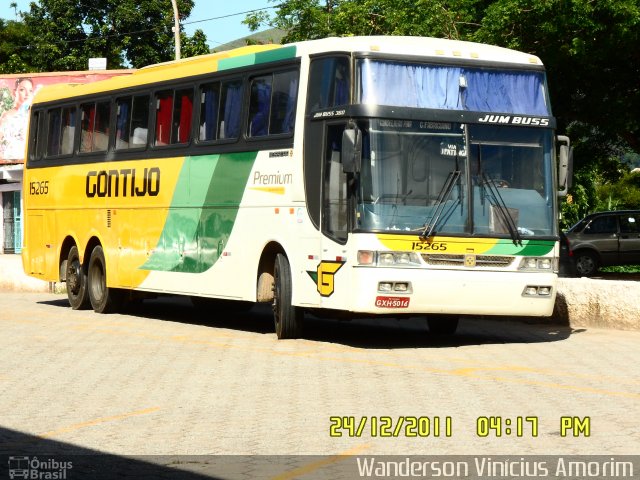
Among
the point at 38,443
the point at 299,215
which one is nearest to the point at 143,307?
the point at 299,215

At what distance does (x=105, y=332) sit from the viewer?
63.9 ft

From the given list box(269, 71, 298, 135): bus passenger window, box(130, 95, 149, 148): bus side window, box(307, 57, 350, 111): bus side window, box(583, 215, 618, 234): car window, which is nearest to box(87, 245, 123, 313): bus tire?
box(130, 95, 149, 148): bus side window

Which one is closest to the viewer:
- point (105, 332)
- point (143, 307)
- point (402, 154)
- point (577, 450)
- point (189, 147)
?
point (577, 450)

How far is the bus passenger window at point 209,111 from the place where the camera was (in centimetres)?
2009

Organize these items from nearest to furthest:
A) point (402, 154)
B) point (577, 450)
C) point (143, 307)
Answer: point (577, 450)
point (402, 154)
point (143, 307)

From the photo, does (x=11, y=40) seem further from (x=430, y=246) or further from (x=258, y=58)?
(x=430, y=246)

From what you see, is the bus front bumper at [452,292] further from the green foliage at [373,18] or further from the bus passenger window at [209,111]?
the green foliage at [373,18]

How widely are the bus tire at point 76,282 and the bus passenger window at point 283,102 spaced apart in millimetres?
7410

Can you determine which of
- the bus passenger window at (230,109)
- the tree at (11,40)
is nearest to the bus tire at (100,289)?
the bus passenger window at (230,109)

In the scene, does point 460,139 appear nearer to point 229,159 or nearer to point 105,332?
point 229,159

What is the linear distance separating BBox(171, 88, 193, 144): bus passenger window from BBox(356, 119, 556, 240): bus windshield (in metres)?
5.05

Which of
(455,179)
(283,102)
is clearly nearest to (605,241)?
(283,102)

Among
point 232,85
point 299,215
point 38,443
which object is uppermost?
point 232,85

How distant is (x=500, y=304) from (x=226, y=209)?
14.9 ft
